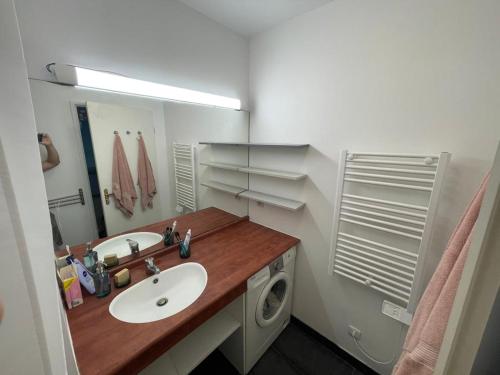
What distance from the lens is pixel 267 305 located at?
1812 mm

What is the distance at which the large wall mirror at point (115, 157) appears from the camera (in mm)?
Answer: 1079

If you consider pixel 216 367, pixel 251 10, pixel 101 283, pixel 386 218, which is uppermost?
pixel 251 10

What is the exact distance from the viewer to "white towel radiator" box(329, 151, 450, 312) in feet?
3.75

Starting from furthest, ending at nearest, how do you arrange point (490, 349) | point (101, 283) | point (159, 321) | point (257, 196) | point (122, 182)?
point (257, 196) → point (122, 182) → point (101, 283) → point (159, 321) → point (490, 349)

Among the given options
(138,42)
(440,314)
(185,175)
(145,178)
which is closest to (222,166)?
(185,175)

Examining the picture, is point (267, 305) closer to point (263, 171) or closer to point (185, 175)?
point (263, 171)

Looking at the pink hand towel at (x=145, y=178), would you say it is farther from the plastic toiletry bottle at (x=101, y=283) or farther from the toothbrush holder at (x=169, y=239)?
the plastic toiletry bottle at (x=101, y=283)

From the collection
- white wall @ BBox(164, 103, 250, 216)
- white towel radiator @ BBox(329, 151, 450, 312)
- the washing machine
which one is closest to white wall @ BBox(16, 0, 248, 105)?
white wall @ BBox(164, 103, 250, 216)

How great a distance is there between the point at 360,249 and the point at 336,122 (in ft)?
3.00

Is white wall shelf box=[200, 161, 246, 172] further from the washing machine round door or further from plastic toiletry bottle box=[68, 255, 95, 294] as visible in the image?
plastic toiletry bottle box=[68, 255, 95, 294]

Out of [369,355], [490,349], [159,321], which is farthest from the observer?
[369,355]

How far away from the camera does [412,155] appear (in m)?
1.12

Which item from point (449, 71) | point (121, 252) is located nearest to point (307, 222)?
point (449, 71)

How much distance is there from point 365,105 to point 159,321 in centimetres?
172
